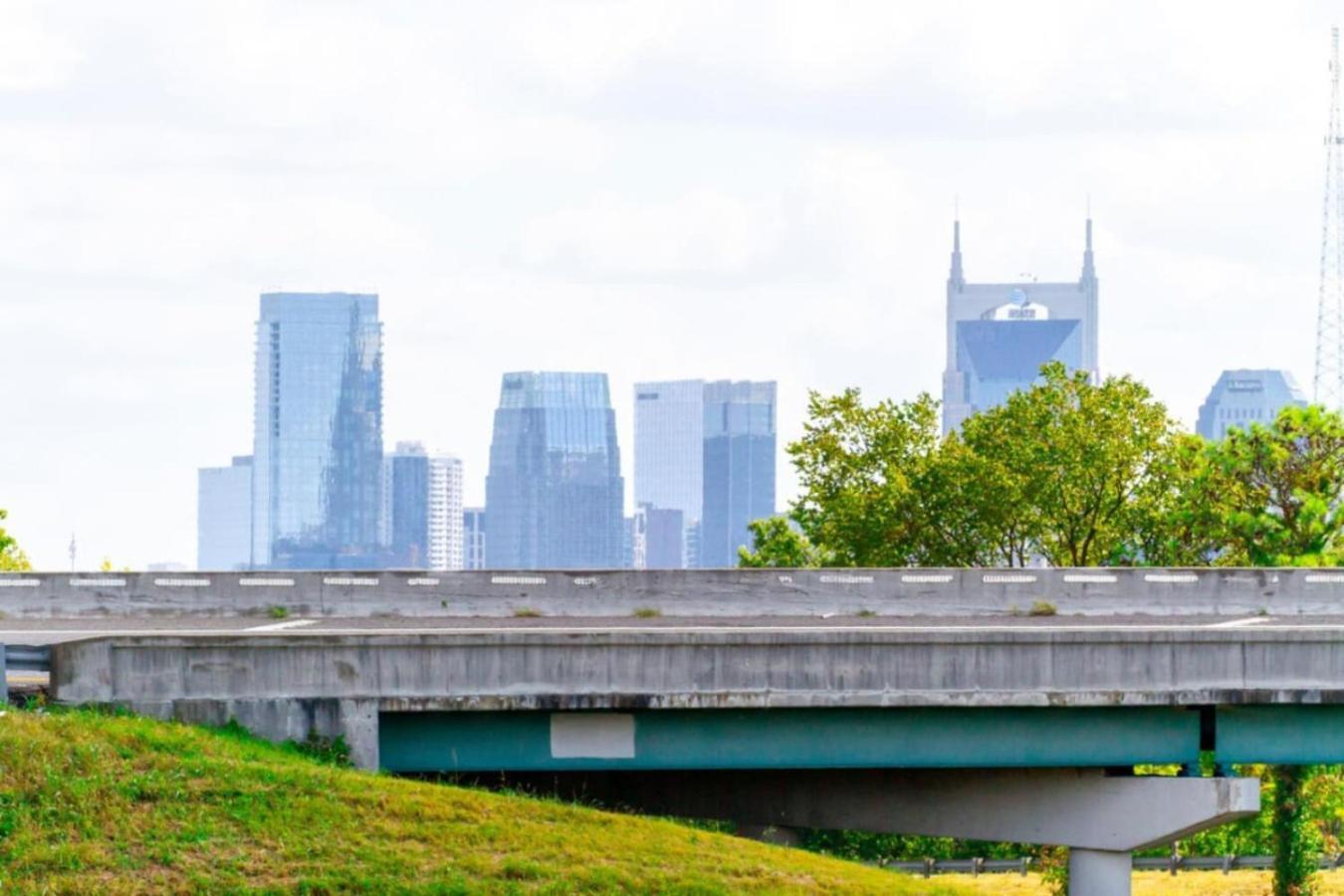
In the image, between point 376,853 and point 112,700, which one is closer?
point 376,853

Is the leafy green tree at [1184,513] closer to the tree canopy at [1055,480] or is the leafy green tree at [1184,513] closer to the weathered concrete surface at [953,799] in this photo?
the tree canopy at [1055,480]

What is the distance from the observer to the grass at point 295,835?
22328 millimetres

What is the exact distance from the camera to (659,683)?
28.1 meters

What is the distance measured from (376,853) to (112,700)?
5.30 m

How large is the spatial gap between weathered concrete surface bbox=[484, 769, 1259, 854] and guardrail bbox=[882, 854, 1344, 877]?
3237 cm

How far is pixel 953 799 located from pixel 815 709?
9.62ft

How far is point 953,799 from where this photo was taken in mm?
30688

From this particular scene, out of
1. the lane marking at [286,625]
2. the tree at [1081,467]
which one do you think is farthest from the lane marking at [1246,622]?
the tree at [1081,467]

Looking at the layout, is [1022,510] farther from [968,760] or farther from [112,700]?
[112,700]

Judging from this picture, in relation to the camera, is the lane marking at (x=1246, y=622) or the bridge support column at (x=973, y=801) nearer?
the bridge support column at (x=973, y=801)

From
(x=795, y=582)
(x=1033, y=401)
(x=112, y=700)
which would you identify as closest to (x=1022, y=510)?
(x=1033, y=401)

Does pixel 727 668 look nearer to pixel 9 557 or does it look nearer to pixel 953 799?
pixel 953 799

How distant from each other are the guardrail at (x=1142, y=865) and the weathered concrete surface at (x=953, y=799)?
106ft

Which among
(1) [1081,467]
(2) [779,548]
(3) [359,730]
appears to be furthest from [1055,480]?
(3) [359,730]
